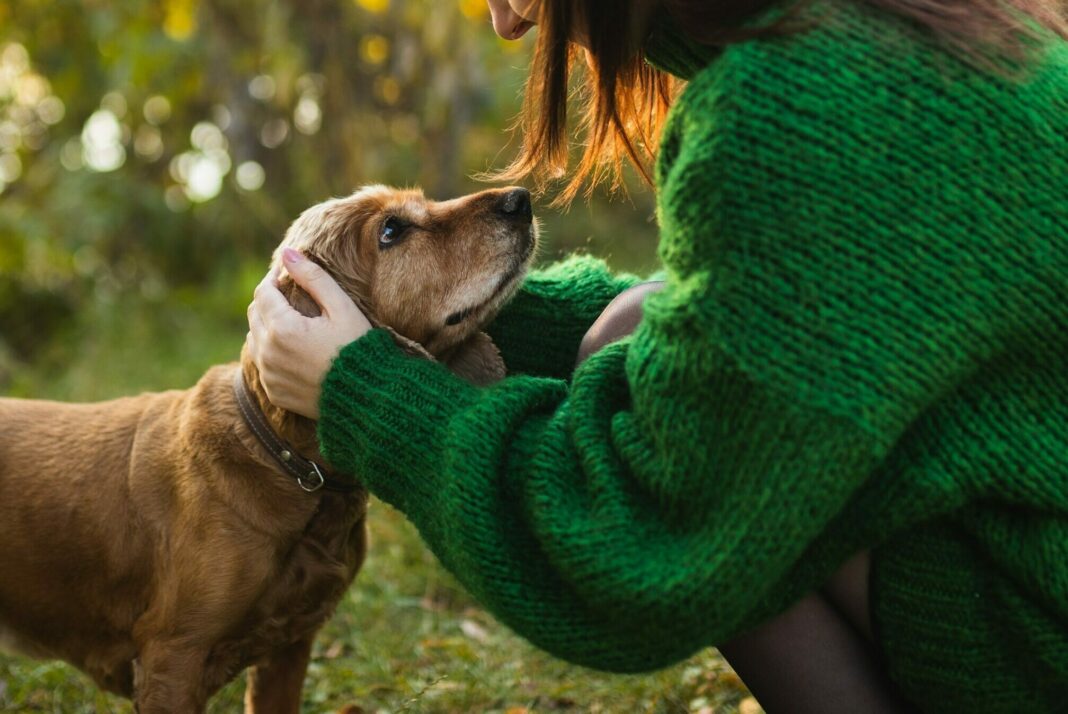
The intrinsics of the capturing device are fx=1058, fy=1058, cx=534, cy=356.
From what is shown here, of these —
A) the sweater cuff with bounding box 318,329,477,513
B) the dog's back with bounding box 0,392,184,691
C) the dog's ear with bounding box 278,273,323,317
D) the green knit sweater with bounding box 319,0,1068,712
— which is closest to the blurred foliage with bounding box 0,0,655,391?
the dog's back with bounding box 0,392,184,691

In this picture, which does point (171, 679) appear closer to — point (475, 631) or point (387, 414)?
point (387, 414)

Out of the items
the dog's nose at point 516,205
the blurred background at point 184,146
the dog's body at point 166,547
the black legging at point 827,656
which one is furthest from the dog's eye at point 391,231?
the blurred background at point 184,146

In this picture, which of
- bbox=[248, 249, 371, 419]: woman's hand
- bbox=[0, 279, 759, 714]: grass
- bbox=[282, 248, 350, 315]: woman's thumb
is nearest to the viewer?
bbox=[248, 249, 371, 419]: woman's hand

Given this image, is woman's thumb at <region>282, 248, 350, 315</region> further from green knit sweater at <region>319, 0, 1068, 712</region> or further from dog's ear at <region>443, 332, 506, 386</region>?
green knit sweater at <region>319, 0, 1068, 712</region>

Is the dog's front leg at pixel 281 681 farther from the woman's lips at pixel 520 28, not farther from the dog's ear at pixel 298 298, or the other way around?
the woman's lips at pixel 520 28

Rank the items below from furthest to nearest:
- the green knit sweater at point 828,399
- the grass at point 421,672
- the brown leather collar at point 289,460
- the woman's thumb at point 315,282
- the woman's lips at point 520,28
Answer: the grass at point 421,672
the brown leather collar at point 289,460
the woman's lips at point 520,28
the woman's thumb at point 315,282
the green knit sweater at point 828,399

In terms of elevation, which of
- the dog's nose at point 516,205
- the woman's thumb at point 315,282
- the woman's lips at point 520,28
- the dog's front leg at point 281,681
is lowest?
the dog's front leg at point 281,681

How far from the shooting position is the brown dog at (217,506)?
2.31m

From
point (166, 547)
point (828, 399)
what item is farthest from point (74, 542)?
point (828, 399)

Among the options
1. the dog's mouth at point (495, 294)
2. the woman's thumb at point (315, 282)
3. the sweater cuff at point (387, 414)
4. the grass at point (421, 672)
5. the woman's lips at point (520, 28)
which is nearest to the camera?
the sweater cuff at point (387, 414)

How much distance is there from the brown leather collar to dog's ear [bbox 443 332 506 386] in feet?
1.18

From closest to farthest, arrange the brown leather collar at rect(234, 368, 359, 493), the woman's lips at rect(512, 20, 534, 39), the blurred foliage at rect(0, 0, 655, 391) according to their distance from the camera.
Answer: the woman's lips at rect(512, 20, 534, 39), the brown leather collar at rect(234, 368, 359, 493), the blurred foliage at rect(0, 0, 655, 391)

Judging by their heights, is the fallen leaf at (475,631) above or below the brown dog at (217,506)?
below

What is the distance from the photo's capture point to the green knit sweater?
1.48 metres
